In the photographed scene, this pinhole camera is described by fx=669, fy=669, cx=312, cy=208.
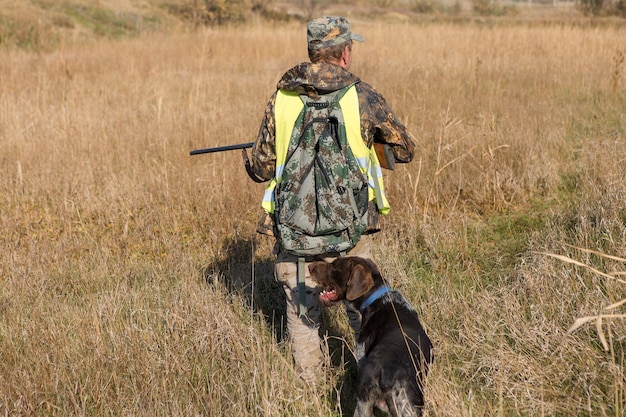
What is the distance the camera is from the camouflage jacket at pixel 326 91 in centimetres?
310

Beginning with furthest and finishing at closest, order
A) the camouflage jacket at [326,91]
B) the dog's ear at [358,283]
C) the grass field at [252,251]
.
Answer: the grass field at [252,251] < the dog's ear at [358,283] < the camouflage jacket at [326,91]

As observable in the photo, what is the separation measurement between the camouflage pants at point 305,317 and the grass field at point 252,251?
0.34ft

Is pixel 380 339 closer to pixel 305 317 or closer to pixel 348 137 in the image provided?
pixel 305 317

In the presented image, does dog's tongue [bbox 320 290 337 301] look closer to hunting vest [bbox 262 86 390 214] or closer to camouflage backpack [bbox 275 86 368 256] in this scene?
camouflage backpack [bbox 275 86 368 256]

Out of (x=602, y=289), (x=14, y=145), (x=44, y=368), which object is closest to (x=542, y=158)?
(x=602, y=289)

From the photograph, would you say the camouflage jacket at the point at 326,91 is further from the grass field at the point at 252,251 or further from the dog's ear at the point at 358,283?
the grass field at the point at 252,251

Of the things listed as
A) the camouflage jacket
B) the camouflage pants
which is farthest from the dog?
the camouflage jacket

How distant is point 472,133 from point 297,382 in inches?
177

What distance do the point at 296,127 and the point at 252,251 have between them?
1.84 meters

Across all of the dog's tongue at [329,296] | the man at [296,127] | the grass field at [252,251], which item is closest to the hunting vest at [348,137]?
the man at [296,127]

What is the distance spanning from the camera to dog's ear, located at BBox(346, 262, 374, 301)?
3230mm

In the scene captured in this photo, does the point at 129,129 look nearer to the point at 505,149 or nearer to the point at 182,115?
the point at 182,115

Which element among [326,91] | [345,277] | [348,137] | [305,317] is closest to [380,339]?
[345,277]

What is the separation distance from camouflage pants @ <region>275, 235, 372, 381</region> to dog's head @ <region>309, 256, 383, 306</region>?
0.14 metres
